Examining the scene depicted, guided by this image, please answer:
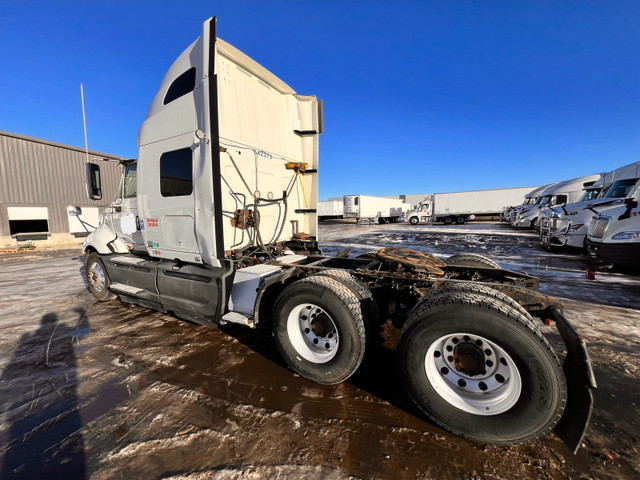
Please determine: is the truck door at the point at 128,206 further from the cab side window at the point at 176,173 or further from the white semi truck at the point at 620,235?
the white semi truck at the point at 620,235

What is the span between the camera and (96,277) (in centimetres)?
571

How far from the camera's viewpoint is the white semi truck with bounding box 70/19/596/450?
2.06 m

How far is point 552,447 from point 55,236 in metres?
24.1

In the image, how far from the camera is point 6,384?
295 centimetres

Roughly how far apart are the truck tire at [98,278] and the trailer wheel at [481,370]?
6.09 m

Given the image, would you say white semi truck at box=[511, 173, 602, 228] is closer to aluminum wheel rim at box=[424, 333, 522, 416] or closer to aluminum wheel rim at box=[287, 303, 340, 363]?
aluminum wheel rim at box=[424, 333, 522, 416]

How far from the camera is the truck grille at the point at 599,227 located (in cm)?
677

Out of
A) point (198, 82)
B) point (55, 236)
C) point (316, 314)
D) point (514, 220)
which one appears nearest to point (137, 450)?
point (316, 314)

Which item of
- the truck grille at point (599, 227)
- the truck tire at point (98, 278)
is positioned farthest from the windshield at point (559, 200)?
the truck tire at point (98, 278)

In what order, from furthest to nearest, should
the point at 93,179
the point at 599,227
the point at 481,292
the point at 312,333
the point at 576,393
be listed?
the point at 599,227 < the point at 93,179 < the point at 312,333 < the point at 481,292 < the point at 576,393

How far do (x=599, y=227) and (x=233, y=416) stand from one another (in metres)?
9.60

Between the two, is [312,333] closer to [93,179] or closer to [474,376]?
[474,376]

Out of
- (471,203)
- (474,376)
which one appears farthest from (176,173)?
(471,203)

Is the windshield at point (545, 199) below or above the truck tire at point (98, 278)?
above
